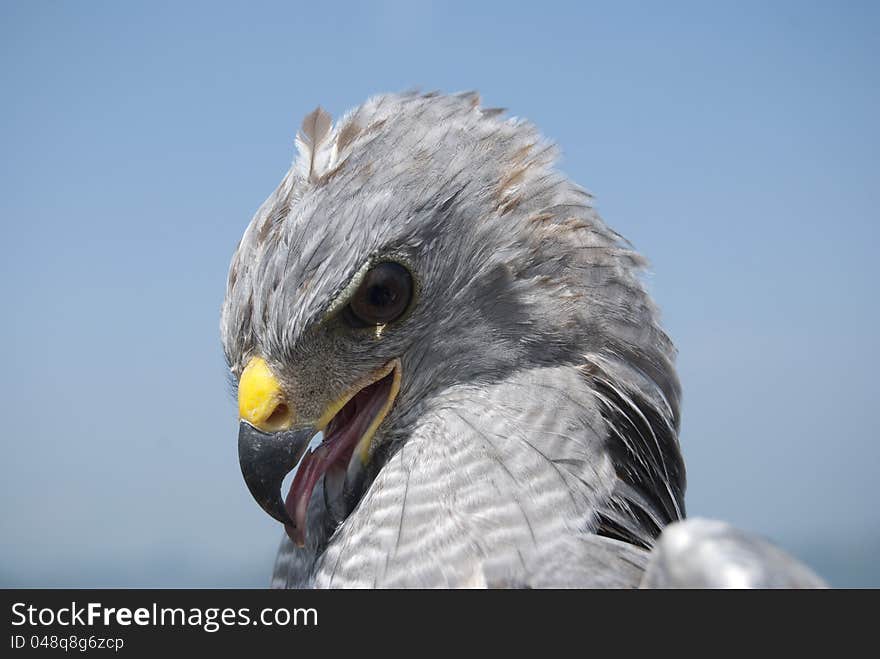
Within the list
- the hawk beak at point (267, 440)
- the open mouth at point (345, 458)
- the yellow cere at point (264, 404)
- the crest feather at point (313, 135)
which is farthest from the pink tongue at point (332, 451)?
the crest feather at point (313, 135)

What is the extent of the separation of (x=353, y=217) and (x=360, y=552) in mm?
1252

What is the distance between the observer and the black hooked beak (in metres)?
3.34

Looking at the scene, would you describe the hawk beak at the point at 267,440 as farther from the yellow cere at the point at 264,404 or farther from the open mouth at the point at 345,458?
the open mouth at the point at 345,458

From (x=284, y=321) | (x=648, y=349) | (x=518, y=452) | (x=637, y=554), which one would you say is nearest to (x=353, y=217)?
(x=284, y=321)

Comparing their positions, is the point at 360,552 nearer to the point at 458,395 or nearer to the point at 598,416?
the point at 458,395

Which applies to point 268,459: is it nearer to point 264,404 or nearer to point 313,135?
point 264,404

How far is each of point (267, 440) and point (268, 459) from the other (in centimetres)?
7

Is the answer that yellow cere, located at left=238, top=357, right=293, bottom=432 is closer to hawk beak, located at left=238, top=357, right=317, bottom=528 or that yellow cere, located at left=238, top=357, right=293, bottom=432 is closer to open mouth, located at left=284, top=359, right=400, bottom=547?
hawk beak, located at left=238, top=357, right=317, bottom=528

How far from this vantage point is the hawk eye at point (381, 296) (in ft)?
11.0

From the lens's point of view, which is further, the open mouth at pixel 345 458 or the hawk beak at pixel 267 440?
the open mouth at pixel 345 458

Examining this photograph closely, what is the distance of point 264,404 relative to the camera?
133 inches

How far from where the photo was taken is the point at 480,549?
2.96 meters

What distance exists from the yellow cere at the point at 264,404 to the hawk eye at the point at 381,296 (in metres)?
0.39

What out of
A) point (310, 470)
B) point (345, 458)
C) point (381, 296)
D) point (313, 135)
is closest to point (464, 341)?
point (381, 296)
